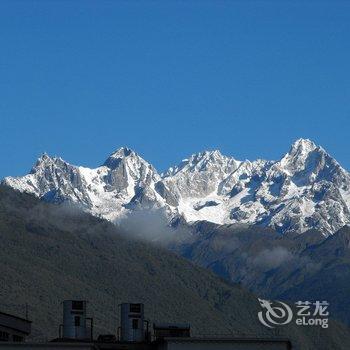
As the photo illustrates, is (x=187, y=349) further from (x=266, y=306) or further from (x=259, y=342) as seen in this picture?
(x=266, y=306)

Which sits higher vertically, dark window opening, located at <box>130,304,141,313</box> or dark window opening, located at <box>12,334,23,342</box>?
dark window opening, located at <box>130,304,141,313</box>

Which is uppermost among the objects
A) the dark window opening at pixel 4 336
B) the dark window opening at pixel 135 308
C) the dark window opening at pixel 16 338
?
the dark window opening at pixel 135 308

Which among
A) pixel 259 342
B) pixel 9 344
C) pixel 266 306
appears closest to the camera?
pixel 9 344

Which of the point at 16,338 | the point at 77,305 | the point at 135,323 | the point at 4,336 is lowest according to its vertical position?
the point at 4,336

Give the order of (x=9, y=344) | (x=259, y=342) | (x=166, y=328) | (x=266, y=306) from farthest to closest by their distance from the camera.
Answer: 1. (x=266, y=306)
2. (x=166, y=328)
3. (x=259, y=342)
4. (x=9, y=344)

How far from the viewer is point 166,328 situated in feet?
551

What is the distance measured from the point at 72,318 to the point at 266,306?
27.8 metres

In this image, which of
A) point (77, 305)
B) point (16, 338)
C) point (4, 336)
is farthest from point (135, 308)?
point (4, 336)

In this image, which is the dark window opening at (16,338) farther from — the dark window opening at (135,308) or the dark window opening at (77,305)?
the dark window opening at (135,308)

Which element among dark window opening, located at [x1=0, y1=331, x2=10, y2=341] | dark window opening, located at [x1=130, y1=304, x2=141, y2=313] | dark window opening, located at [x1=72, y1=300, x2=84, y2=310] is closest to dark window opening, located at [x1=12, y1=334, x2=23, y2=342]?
dark window opening, located at [x1=0, y1=331, x2=10, y2=341]

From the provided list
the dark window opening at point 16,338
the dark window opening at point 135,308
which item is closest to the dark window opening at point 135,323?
the dark window opening at point 135,308

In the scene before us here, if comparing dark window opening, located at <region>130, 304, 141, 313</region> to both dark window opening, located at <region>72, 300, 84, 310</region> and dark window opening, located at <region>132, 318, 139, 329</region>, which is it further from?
dark window opening, located at <region>72, 300, 84, 310</region>

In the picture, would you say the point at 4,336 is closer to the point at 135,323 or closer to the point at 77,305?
the point at 77,305

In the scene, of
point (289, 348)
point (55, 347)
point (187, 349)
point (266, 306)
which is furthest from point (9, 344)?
point (266, 306)
